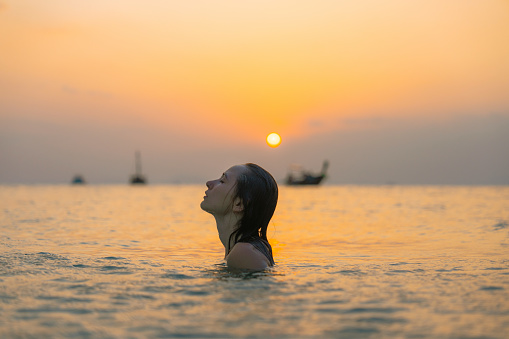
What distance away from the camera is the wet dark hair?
17.4ft

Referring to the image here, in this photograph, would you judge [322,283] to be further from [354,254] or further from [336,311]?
[354,254]

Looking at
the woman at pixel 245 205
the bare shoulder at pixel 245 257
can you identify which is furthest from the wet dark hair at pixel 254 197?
the bare shoulder at pixel 245 257

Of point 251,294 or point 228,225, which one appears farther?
point 228,225

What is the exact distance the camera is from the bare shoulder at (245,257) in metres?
5.32

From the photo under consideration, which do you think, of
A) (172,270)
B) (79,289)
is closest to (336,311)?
(79,289)

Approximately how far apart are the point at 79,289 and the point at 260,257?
1894 mm

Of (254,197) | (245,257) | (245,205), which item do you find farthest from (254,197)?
(245,257)

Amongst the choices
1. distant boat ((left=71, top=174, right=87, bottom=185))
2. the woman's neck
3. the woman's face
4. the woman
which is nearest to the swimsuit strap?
the woman

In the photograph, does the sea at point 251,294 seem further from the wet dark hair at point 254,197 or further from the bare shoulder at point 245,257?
the wet dark hair at point 254,197

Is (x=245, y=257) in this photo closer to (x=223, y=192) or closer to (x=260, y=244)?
(x=260, y=244)

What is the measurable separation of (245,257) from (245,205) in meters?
0.57

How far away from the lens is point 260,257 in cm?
551

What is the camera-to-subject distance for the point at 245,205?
209 inches

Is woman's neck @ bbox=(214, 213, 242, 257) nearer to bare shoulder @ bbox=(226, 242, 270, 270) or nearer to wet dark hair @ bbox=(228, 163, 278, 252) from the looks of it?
→ wet dark hair @ bbox=(228, 163, 278, 252)
